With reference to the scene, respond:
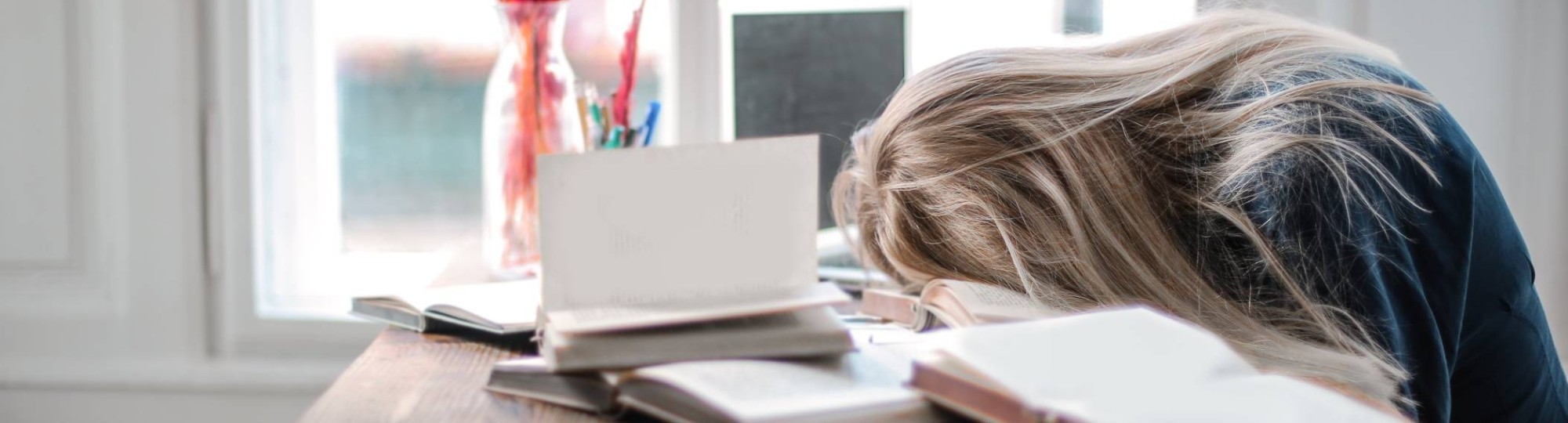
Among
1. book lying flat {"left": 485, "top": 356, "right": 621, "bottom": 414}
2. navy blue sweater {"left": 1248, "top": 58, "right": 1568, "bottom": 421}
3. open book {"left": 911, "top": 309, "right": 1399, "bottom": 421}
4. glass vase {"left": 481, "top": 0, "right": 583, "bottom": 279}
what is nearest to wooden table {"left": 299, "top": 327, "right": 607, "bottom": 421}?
book lying flat {"left": 485, "top": 356, "right": 621, "bottom": 414}

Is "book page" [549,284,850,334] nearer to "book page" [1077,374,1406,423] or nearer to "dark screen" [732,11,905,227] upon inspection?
"book page" [1077,374,1406,423]

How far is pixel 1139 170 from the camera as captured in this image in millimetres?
847

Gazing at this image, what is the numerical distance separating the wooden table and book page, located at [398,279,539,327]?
0.06 ft

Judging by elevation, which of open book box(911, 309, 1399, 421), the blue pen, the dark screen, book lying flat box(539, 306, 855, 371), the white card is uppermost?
the dark screen

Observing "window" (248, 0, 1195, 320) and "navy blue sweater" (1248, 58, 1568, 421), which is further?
"window" (248, 0, 1195, 320)

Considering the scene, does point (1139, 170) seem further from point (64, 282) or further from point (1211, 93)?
point (64, 282)

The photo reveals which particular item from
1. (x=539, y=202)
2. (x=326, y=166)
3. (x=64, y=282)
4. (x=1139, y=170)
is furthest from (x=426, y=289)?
(x=64, y=282)

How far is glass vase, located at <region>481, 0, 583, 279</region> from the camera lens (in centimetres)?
120

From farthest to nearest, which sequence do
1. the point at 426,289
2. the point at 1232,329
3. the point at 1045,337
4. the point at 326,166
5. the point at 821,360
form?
the point at 326,166 → the point at 426,289 → the point at 1232,329 → the point at 821,360 → the point at 1045,337

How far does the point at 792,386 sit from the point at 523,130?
704 millimetres

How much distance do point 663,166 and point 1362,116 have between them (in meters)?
0.46

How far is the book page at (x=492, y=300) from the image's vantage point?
87cm

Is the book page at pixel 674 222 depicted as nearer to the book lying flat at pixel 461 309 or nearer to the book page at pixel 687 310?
the book page at pixel 687 310

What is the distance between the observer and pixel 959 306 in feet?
2.56
